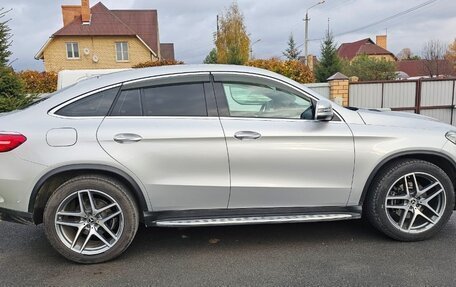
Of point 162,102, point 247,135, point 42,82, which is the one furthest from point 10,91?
point 247,135

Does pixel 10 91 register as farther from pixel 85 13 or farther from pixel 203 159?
pixel 85 13

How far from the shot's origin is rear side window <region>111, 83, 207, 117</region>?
321 cm

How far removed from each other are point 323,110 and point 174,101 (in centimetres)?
129

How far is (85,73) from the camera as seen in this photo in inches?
327

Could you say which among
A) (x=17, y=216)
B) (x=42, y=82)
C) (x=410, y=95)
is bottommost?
(x=17, y=216)

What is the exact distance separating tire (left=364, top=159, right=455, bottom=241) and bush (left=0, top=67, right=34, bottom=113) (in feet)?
21.3

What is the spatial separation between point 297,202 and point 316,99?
944mm

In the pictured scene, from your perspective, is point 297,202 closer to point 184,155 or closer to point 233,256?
point 233,256

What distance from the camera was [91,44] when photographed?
33.1 meters

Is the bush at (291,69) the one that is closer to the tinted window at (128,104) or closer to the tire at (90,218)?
the tinted window at (128,104)

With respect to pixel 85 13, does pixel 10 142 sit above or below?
below

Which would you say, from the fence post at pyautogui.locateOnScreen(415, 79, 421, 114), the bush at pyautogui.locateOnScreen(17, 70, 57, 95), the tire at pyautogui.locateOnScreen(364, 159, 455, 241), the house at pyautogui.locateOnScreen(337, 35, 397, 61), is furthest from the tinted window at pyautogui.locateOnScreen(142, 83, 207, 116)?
the house at pyautogui.locateOnScreen(337, 35, 397, 61)

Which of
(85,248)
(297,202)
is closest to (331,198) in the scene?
(297,202)

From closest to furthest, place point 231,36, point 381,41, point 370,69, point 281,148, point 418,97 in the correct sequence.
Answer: point 281,148, point 418,97, point 231,36, point 370,69, point 381,41
